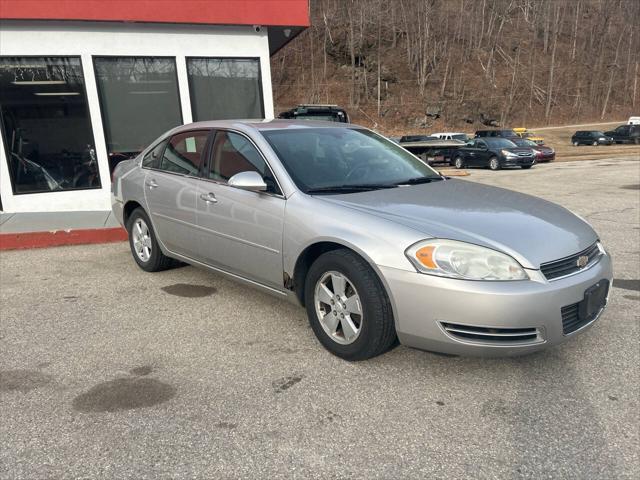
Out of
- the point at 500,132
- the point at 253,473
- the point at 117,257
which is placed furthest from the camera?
the point at 500,132

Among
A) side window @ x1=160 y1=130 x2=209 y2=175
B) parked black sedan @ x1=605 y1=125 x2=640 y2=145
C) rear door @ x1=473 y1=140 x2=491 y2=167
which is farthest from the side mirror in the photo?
parked black sedan @ x1=605 y1=125 x2=640 y2=145

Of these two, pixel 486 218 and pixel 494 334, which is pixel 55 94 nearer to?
pixel 486 218

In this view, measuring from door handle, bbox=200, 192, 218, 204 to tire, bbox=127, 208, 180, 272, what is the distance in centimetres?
111

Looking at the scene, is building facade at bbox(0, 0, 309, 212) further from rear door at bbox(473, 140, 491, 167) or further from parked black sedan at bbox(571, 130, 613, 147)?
parked black sedan at bbox(571, 130, 613, 147)

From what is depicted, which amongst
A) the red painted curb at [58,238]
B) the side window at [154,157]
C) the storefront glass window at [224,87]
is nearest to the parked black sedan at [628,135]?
the storefront glass window at [224,87]

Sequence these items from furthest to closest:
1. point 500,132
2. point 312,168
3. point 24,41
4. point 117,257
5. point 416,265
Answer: point 500,132 < point 24,41 < point 117,257 < point 312,168 < point 416,265

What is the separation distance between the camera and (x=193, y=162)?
4465mm

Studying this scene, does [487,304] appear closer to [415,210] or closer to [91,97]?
[415,210]

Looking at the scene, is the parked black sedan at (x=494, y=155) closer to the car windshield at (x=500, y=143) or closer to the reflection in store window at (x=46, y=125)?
the car windshield at (x=500, y=143)

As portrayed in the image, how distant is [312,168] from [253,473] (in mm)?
2205

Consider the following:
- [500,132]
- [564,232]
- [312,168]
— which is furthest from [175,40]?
[500,132]

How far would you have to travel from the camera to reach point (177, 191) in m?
4.50

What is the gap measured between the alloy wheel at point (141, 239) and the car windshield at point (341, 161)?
6.39 feet

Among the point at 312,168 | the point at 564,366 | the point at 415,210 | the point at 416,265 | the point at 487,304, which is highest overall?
the point at 312,168
